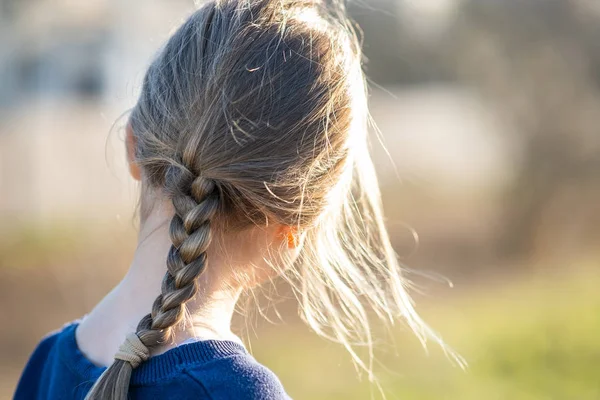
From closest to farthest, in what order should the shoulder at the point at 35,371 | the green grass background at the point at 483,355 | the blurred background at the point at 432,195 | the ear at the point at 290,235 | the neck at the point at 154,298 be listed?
the neck at the point at 154,298
the ear at the point at 290,235
the shoulder at the point at 35,371
the green grass background at the point at 483,355
the blurred background at the point at 432,195

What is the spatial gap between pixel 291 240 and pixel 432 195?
25.3 ft

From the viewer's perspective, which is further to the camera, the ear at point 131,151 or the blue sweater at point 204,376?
the ear at point 131,151

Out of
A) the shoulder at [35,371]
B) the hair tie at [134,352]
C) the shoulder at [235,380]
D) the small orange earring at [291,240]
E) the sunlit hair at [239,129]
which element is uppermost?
the sunlit hair at [239,129]

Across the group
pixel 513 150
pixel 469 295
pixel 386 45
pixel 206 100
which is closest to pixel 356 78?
pixel 206 100

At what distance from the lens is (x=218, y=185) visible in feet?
4.42

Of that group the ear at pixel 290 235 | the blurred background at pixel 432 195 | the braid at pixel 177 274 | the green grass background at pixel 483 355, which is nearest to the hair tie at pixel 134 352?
the braid at pixel 177 274

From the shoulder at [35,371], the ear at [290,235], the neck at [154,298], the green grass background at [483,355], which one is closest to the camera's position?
the neck at [154,298]

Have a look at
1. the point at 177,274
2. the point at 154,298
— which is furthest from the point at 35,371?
the point at 177,274

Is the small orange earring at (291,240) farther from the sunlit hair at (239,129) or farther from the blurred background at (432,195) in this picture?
the blurred background at (432,195)

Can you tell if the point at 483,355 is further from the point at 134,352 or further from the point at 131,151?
the point at 134,352

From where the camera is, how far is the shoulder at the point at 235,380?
1229 mm

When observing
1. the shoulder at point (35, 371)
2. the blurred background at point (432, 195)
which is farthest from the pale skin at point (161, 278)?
the blurred background at point (432, 195)

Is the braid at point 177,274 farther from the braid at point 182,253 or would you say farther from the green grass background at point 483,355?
the green grass background at point 483,355

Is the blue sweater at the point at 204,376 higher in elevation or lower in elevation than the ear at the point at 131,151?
lower
